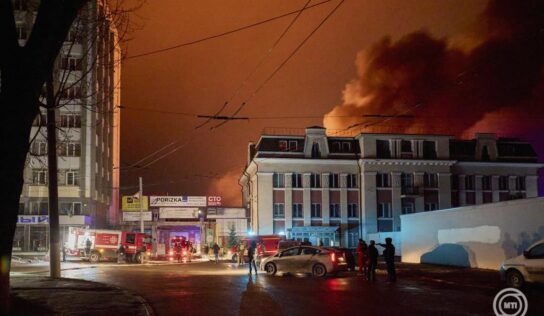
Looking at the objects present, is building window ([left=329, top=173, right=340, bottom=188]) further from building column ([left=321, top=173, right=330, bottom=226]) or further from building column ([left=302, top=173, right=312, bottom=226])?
building column ([left=302, top=173, right=312, bottom=226])

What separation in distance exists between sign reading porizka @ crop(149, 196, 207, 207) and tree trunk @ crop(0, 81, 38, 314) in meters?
68.4

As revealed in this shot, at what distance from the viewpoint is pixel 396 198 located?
69.7 meters

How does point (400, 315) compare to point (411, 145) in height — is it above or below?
below

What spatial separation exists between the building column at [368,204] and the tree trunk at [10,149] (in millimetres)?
60320

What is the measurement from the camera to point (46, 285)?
20641 mm

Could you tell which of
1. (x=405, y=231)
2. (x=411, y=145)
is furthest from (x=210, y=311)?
(x=411, y=145)

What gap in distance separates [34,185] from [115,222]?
65.4 ft

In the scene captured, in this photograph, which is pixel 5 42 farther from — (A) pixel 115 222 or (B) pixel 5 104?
(A) pixel 115 222

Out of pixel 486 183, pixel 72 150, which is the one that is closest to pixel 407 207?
pixel 486 183

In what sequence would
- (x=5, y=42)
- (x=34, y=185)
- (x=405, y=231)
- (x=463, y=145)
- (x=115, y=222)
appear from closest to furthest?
(x=5, y=42)
(x=405, y=231)
(x=34, y=185)
(x=463, y=145)
(x=115, y=222)

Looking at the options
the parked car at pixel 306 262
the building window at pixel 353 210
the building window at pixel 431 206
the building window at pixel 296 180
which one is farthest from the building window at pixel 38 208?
the parked car at pixel 306 262

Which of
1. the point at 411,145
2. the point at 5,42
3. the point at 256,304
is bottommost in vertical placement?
the point at 256,304

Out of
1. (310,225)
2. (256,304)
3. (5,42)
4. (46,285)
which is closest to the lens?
(5,42)

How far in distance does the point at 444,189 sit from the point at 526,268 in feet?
175
